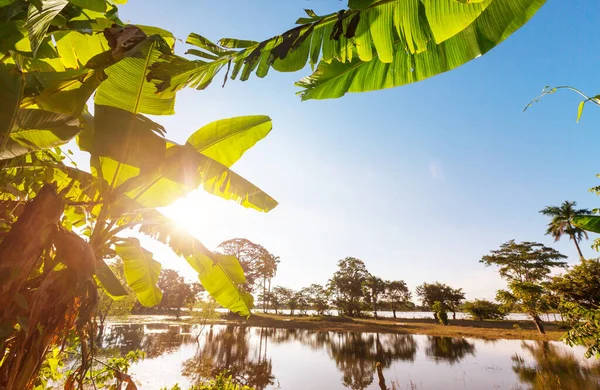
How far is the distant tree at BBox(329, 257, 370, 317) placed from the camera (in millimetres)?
44875

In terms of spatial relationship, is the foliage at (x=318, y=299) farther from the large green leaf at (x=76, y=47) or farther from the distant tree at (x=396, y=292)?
the large green leaf at (x=76, y=47)

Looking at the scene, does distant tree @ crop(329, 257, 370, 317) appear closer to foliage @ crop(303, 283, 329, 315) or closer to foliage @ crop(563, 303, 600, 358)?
foliage @ crop(303, 283, 329, 315)

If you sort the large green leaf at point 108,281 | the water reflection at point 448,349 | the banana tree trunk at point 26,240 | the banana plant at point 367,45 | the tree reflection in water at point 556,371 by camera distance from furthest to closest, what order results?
the water reflection at point 448,349 → the tree reflection in water at point 556,371 → the large green leaf at point 108,281 → the banana plant at point 367,45 → the banana tree trunk at point 26,240

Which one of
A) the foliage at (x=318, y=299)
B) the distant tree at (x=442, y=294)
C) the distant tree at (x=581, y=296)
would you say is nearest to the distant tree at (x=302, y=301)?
the foliage at (x=318, y=299)

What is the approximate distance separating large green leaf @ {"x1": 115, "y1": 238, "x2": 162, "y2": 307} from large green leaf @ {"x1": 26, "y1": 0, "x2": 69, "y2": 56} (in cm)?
208

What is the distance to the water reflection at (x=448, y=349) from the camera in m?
17.1

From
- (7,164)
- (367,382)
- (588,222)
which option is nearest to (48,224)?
(7,164)

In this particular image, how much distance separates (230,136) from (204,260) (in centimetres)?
159

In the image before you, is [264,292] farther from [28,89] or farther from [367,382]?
[28,89]

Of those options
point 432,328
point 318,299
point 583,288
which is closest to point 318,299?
point 318,299

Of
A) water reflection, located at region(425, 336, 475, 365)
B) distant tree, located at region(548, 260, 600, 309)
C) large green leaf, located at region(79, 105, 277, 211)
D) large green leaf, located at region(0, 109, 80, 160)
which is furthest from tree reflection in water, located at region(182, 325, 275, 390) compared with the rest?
distant tree, located at region(548, 260, 600, 309)

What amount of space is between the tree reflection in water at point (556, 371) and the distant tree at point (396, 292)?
29512mm

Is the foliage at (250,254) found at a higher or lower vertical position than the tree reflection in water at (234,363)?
higher

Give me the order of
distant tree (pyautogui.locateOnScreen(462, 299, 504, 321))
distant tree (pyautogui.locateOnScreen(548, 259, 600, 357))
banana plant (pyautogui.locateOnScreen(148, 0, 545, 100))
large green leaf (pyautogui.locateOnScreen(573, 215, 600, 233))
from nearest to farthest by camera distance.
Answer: banana plant (pyautogui.locateOnScreen(148, 0, 545, 100)) < large green leaf (pyautogui.locateOnScreen(573, 215, 600, 233)) < distant tree (pyautogui.locateOnScreen(548, 259, 600, 357)) < distant tree (pyautogui.locateOnScreen(462, 299, 504, 321))
